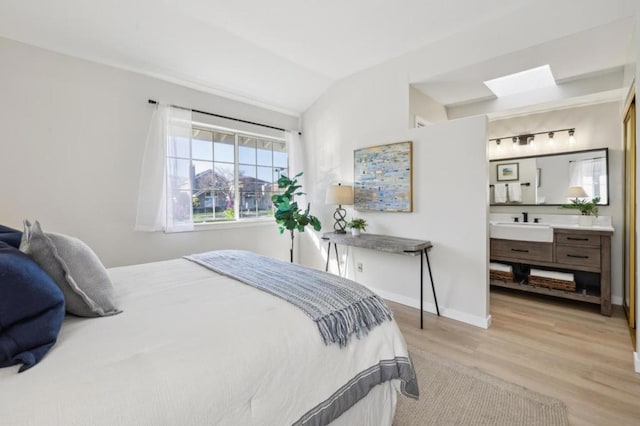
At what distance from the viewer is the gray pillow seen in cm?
115

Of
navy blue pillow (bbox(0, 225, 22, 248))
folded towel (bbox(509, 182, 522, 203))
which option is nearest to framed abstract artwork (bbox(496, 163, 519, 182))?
folded towel (bbox(509, 182, 522, 203))

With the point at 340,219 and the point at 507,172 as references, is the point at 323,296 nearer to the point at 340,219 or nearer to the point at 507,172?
the point at 340,219

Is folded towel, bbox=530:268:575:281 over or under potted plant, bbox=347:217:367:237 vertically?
under

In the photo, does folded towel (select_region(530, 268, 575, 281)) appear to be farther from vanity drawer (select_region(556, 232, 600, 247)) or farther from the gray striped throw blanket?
the gray striped throw blanket

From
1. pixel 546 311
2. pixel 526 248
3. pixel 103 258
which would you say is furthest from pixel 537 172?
pixel 103 258

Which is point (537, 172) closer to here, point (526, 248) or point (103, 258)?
point (526, 248)

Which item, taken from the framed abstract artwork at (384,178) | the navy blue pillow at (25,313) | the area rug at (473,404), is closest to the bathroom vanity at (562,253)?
the framed abstract artwork at (384,178)

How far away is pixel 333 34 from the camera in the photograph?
116 inches

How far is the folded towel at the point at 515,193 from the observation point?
3.90 metres

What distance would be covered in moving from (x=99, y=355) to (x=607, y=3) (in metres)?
3.61

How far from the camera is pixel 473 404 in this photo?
5.64 ft

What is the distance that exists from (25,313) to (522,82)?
4.32 metres

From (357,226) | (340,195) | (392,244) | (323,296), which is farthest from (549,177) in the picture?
(323,296)

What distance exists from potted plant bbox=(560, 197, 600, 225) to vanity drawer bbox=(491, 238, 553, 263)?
48cm
